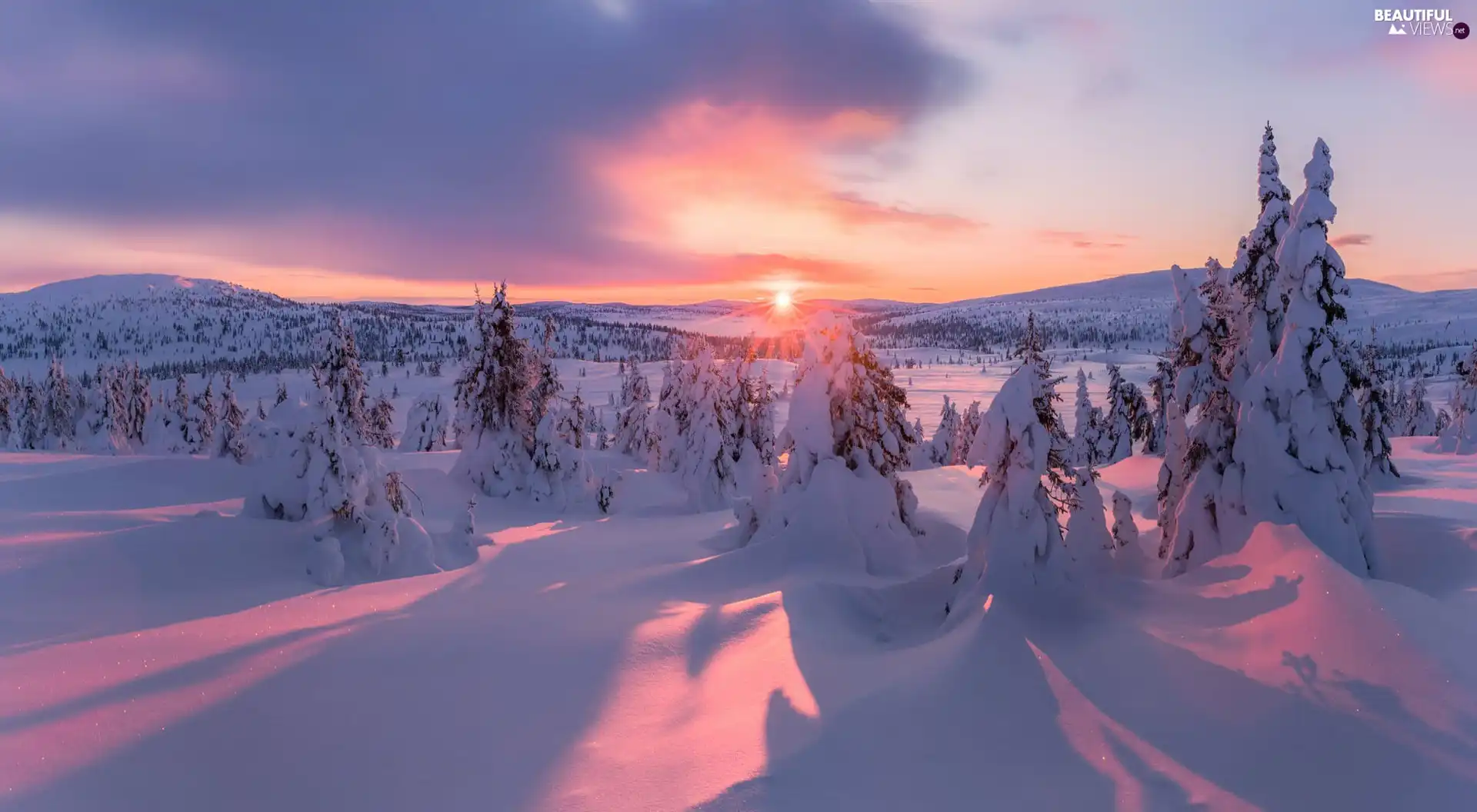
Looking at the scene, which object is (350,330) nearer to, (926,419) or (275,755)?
(275,755)

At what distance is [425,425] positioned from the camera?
2579 inches

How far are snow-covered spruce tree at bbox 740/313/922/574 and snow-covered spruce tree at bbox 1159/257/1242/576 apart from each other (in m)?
6.31

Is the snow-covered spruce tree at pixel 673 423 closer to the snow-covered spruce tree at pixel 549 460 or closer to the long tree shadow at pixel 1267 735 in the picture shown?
the snow-covered spruce tree at pixel 549 460

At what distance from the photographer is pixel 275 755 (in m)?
6.58

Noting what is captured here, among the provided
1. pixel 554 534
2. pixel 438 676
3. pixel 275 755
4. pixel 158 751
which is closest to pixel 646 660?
pixel 438 676

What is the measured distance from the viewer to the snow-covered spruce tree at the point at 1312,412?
1313 centimetres

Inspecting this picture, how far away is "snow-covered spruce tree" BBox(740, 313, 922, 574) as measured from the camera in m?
17.1

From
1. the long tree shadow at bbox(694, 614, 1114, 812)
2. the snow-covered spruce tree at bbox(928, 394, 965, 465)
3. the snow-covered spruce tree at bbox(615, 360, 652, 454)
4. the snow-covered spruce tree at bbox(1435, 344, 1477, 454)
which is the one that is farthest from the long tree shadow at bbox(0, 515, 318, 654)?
the snow-covered spruce tree at bbox(928, 394, 965, 465)

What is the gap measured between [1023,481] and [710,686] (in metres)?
6.51

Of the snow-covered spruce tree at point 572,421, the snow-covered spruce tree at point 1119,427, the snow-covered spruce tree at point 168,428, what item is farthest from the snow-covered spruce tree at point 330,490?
the snow-covered spruce tree at point 168,428

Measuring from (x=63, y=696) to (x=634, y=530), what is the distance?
58.0ft

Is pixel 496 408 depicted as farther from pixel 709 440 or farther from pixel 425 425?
pixel 425 425

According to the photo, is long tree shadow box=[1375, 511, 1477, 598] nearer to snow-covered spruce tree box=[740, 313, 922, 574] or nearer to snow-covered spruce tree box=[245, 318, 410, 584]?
snow-covered spruce tree box=[740, 313, 922, 574]

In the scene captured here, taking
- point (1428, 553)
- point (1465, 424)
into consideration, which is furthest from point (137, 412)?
point (1465, 424)
